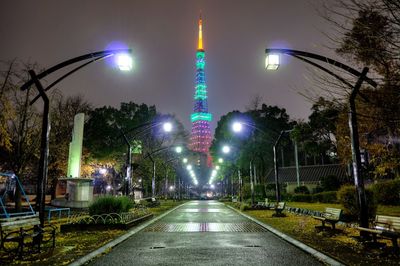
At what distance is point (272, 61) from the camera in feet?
42.2

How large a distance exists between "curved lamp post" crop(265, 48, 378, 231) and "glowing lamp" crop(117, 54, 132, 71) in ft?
15.9

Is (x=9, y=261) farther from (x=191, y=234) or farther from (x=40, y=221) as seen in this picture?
(x=191, y=234)

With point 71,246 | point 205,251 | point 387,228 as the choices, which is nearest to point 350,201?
point 387,228

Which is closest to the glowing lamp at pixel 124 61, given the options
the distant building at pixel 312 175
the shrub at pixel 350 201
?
the shrub at pixel 350 201

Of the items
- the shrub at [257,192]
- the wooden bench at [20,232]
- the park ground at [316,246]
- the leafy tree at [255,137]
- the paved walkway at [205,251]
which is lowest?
the paved walkway at [205,251]

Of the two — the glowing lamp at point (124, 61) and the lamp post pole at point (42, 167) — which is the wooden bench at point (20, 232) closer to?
the lamp post pole at point (42, 167)

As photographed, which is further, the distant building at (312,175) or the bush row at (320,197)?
the distant building at (312,175)

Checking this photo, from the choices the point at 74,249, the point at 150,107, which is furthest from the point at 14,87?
the point at 150,107

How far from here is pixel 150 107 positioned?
56.4 m

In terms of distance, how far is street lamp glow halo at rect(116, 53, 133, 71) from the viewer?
42.4 feet

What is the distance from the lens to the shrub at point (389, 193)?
25547 mm

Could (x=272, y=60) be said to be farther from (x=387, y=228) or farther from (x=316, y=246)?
(x=387, y=228)

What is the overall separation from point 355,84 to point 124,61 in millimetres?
7842

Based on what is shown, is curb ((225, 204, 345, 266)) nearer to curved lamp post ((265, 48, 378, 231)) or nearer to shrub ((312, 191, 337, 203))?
curved lamp post ((265, 48, 378, 231))
